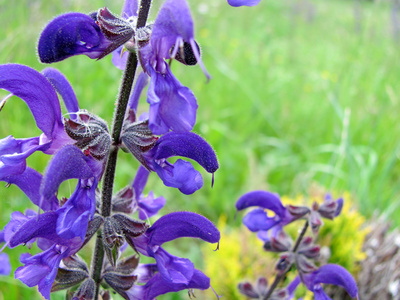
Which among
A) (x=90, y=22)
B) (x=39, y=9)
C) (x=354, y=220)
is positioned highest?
(x=90, y=22)

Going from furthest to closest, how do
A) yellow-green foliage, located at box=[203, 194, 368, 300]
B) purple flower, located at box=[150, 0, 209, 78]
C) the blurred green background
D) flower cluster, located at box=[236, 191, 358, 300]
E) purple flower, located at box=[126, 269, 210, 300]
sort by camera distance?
the blurred green background, yellow-green foliage, located at box=[203, 194, 368, 300], flower cluster, located at box=[236, 191, 358, 300], purple flower, located at box=[126, 269, 210, 300], purple flower, located at box=[150, 0, 209, 78]

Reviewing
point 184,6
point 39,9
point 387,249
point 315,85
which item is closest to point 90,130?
point 184,6

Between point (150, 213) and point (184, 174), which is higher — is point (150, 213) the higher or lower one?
the lower one

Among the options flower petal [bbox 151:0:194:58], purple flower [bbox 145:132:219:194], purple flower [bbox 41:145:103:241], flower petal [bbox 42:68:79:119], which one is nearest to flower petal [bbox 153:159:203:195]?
purple flower [bbox 145:132:219:194]

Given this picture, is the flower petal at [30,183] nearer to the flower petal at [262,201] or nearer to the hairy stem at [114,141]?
the hairy stem at [114,141]

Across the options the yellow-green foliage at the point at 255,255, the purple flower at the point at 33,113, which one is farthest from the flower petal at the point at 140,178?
the yellow-green foliage at the point at 255,255

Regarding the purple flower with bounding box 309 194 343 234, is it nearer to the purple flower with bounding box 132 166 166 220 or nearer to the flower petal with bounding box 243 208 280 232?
the flower petal with bounding box 243 208 280 232

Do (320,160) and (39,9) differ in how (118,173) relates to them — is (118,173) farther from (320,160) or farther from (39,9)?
Result: (320,160)
